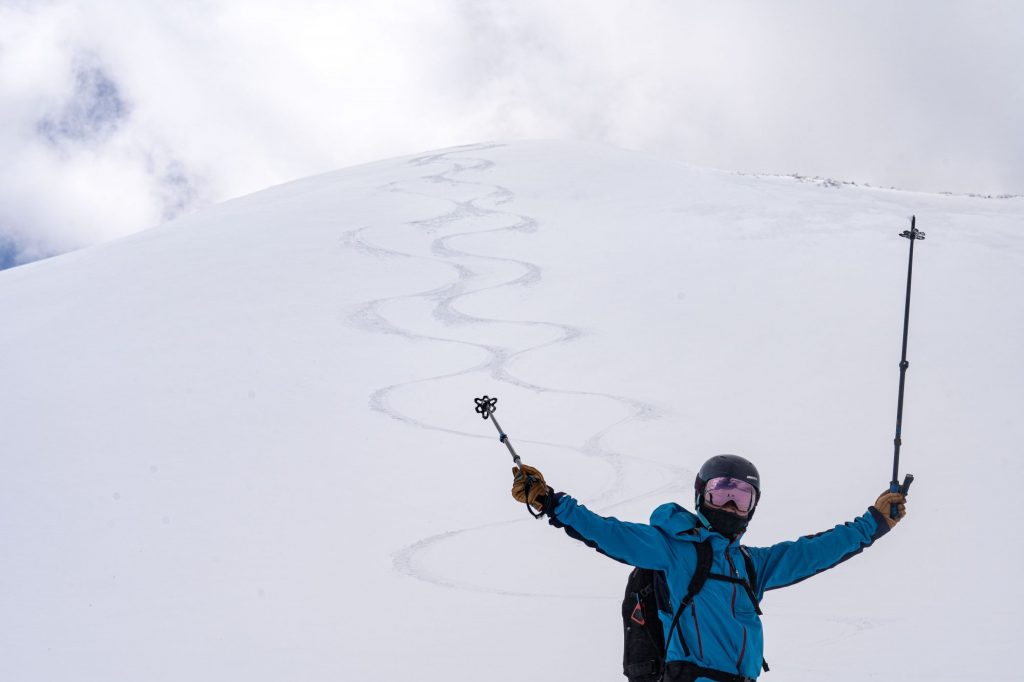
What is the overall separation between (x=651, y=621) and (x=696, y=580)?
0.63 feet

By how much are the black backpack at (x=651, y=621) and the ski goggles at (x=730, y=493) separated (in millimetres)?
109

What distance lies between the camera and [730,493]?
2.41m

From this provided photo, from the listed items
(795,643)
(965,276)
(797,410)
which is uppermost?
(965,276)

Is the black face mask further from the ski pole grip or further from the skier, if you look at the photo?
the ski pole grip

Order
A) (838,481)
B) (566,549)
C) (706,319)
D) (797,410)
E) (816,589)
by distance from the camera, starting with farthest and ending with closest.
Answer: (706,319)
(797,410)
(838,481)
(566,549)
(816,589)

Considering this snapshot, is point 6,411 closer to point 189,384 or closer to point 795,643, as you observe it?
point 189,384

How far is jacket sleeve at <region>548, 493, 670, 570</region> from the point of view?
91.5 inches

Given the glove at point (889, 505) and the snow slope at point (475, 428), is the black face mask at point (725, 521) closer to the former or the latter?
the glove at point (889, 505)

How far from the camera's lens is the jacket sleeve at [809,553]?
2.51 m

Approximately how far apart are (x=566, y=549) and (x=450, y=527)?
30.5 inches

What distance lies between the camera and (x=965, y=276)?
1065 cm

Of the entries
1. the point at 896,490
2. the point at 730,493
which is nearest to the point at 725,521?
the point at 730,493

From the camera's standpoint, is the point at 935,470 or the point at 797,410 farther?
the point at 797,410

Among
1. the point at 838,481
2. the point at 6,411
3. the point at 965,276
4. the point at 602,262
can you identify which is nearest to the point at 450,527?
the point at 838,481
